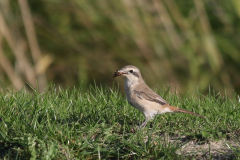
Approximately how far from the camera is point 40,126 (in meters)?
4.82

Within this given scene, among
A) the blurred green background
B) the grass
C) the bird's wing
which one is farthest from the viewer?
the blurred green background

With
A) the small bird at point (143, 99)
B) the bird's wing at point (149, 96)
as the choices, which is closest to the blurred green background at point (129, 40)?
the small bird at point (143, 99)

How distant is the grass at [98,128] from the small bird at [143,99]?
13 cm

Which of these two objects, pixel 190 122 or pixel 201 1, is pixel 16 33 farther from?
pixel 190 122

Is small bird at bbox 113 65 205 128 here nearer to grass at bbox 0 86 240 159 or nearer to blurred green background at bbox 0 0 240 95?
grass at bbox 0 86 240 159

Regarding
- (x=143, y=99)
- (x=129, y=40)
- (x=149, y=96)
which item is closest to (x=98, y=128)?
(x=143, y=99)

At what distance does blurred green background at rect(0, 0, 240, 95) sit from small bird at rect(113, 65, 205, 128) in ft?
7.16

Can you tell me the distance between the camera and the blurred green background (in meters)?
8.50

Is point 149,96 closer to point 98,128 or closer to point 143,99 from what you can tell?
point 143,99

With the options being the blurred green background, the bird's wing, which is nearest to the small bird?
the bird's wing

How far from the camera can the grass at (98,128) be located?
4660 millimetres

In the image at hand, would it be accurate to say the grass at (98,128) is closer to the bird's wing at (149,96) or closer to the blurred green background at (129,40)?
the bird's wing at (149,96)

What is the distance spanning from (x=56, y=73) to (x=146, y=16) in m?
2.56

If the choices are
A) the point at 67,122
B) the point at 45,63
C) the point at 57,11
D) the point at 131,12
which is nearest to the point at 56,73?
the point at 45,63
